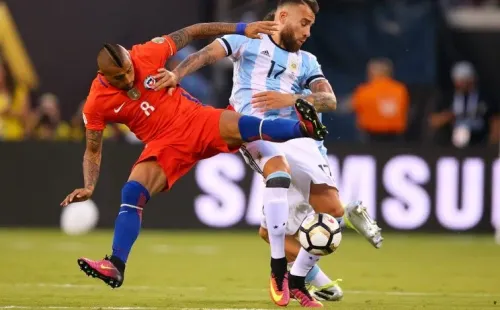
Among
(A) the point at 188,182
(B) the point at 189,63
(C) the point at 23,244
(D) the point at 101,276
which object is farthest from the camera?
(A) the point at 188,182

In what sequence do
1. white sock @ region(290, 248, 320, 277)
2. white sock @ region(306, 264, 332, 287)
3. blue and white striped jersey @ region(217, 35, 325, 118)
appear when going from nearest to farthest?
white sock @ region(290, 248, 320, 277) → blue and white striped jersey @ region(217, 35, 325, 118) → white sock @ region(306, 264, 332, 287)

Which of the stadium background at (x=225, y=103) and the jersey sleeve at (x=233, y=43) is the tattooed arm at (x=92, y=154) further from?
the stadium background at (x=225, y=103)

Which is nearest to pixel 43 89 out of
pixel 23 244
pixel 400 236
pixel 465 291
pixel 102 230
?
pixel 102 230

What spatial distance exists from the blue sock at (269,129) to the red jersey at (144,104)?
52 cm

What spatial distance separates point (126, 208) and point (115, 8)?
38.7ft

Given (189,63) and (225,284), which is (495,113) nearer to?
(225,284)

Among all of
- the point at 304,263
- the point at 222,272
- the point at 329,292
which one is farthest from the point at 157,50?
the point at 222,272

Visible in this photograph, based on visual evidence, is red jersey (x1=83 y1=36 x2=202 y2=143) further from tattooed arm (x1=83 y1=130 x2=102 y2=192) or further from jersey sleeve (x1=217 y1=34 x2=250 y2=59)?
jersey sleeve (x1=217 y1=34 x2=250 y2=59)

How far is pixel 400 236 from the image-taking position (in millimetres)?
17406

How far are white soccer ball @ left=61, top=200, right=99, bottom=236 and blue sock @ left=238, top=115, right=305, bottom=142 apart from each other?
838 cm

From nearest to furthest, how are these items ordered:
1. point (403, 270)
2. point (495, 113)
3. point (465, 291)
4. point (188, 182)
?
point (465, 291) < point (403, 270) < point (188, 182) < point (495, 113)

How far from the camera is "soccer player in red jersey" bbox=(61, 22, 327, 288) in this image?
30.3ft

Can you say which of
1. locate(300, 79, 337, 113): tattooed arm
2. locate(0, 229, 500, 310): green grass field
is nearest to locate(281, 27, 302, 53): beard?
locate(300, 79, 337, 113): tattooed arm

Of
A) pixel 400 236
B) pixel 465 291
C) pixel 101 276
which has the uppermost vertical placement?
pixel 101 276
